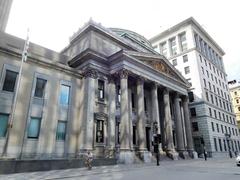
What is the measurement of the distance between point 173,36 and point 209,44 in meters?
12.7

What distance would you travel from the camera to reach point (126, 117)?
22.1m

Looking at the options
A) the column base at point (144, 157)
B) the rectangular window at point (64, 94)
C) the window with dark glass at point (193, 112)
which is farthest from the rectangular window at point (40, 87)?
the window with dark glass at point (193, 112)

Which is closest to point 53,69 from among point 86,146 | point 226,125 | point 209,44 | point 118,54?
point 118,54

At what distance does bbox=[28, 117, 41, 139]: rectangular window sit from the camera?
61.6 feet

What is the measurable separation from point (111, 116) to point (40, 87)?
8487mm

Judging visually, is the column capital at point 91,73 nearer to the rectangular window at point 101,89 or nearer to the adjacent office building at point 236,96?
the rectangular window at point 101,89

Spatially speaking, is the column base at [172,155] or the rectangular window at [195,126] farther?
the rectangular window at [195,126]

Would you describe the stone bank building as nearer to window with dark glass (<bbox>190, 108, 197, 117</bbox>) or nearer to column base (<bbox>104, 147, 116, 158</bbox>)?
column base (<bbox>104, 147, 116, 158</bbox>)

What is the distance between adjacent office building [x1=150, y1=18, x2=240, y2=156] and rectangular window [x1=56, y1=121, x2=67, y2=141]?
26336 millimetres

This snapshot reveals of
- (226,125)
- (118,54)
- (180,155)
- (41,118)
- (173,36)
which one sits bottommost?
(180,155)

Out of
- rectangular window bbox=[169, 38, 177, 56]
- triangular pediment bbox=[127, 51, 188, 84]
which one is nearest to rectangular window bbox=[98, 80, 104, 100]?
triangular pediment bbox=[127, 51, 188, 84]

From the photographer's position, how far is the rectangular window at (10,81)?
18.4m

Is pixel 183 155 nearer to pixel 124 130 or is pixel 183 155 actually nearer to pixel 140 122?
pixel 140 122

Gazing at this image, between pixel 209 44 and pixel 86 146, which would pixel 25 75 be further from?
pixel 209 44
